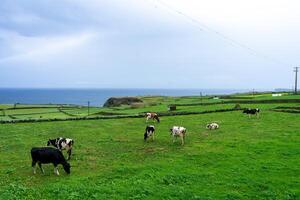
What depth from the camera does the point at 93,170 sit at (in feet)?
70.8

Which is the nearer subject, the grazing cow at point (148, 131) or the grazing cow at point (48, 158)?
the grazing cow at point (48, 158)

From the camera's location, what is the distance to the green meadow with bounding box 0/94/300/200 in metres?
18.0

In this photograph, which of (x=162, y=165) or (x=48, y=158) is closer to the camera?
(x=48, y=158)

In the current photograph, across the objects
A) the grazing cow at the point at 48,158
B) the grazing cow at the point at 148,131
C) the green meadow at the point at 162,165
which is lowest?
the green meadow at the point at 162,165

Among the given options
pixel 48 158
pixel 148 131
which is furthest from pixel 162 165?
pixel 148 131

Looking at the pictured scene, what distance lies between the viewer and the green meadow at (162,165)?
18000 millimetres

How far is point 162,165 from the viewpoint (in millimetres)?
22234

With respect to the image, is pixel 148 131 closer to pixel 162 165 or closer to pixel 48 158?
pixel 162 165

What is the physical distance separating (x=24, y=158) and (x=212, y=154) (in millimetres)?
12468

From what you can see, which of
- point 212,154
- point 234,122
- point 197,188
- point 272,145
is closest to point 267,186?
point 197,188

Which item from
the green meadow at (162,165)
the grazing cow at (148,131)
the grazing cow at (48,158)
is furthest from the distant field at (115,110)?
the grazing cow at (48,158)

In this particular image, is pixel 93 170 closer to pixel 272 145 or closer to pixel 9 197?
pixel 9 197

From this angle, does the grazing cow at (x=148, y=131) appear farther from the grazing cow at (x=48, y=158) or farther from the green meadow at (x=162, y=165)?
the grazing cow at (x=48, y=158)

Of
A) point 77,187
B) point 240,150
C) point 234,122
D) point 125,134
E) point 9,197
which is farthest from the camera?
point 234,122
